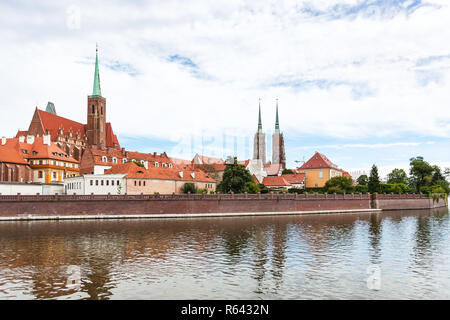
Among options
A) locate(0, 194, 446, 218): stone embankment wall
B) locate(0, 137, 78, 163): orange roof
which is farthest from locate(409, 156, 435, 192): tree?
locate(0, 137, 78, 163): orange roof

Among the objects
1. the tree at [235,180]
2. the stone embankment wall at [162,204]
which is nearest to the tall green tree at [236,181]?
the tree at [235,180]

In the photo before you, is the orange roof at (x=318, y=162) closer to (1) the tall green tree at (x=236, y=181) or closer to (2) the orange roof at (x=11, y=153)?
(1) the tall green tree at (x=236, y=181)

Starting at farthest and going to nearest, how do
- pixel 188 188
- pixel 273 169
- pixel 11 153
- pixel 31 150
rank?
pixel 273 169
pixel 31 150
pixel 188 188
pixel 11 153

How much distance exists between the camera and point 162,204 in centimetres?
6681

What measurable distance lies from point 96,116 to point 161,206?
6890 cm

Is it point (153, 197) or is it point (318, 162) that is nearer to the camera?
point (153, 197)

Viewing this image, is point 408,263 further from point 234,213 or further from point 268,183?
point 268,183

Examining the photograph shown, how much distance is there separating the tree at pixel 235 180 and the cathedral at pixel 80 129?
48.7m

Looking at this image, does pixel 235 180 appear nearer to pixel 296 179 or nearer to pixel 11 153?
pixel 11 153

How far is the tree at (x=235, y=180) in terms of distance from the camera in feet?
289

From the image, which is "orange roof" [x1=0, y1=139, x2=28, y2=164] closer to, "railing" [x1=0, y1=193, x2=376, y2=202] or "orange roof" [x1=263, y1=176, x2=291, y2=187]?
"railing" [x1=0, y1=193, x2=376, y2=202]

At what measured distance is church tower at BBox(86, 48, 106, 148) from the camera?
123562mm

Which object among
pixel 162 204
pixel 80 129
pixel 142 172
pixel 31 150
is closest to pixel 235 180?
pixel 142 172

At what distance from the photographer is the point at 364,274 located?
963 inches
